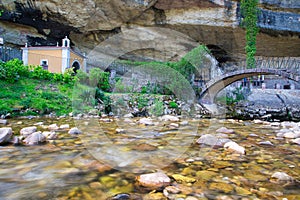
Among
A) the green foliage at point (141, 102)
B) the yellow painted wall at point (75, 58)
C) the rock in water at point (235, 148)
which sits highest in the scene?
the yellow painted wall at point (75, 58)

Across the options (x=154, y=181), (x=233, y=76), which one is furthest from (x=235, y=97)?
(x=154, y=181)

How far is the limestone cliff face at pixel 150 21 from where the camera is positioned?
14.3m

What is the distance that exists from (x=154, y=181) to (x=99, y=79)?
9.23 m

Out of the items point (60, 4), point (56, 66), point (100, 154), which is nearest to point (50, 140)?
point (100, 154)

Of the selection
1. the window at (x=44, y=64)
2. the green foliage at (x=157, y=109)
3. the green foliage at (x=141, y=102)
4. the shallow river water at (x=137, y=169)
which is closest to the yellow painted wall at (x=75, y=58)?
the window at (x=44, y=64)

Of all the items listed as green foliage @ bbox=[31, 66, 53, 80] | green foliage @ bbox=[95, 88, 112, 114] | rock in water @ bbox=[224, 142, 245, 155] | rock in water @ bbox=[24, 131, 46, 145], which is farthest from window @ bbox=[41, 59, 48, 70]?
rock in water @ bbox=[224, 142, 245, 155]

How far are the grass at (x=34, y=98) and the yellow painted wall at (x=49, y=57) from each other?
15.2 ft

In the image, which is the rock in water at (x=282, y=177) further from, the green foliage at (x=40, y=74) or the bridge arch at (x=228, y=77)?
the bridge arch at (x=228, y=77)

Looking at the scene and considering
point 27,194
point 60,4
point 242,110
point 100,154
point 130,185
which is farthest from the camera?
point 60,4

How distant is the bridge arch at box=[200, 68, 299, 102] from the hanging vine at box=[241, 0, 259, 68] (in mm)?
3778

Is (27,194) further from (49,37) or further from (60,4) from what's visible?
(49,37)

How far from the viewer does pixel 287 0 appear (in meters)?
14.8

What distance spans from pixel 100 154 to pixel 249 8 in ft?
52.2

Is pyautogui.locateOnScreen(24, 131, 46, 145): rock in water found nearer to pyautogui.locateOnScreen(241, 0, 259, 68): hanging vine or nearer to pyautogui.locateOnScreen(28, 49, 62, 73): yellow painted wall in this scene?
pyautogui.locateOnScreen(28, 49, 62, 73): yellow painted wall
